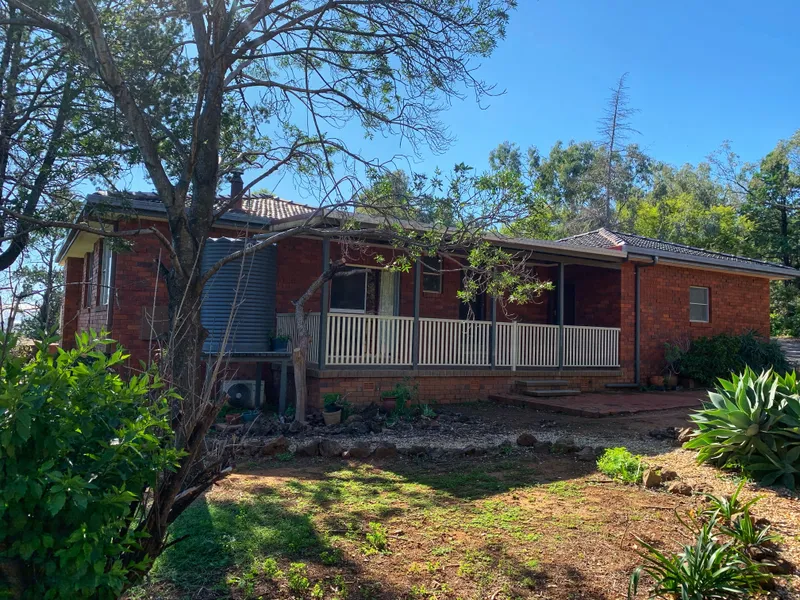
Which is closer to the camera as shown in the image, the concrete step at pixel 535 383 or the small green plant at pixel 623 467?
the small green plant at pixel 623 467

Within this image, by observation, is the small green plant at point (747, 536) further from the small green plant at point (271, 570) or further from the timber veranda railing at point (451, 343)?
the timber veranda railing at point (451, 343)

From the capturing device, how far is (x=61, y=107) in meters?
8.47

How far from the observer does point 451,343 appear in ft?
41.5

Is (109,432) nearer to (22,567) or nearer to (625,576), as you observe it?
(22,567)

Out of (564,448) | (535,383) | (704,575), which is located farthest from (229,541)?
(535,383)

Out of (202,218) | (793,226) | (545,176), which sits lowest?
(202,218)

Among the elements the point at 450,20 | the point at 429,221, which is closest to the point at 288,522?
the point at 429,221

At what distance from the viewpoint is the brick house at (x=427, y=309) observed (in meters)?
11.2

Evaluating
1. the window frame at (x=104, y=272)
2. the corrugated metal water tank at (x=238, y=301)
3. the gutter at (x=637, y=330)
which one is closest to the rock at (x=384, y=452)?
the corrugated metal water tank at (x=238, y=301)

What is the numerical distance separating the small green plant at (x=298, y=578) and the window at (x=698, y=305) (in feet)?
51.8

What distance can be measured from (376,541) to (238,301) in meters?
7.85

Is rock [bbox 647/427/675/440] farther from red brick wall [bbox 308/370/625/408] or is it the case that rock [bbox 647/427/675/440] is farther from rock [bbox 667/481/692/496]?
red brick wall [bbox 308/370/625/408]

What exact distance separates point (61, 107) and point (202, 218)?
400 cm

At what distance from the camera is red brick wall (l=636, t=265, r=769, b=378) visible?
1586cm
